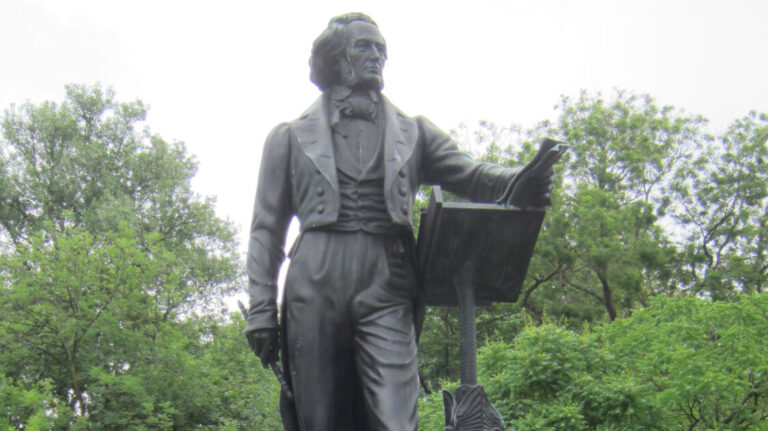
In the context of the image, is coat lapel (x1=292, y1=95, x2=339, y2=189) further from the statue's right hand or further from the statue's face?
the statue's right hand

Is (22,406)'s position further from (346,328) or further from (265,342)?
(346,328)

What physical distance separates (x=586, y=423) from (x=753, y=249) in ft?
40.5

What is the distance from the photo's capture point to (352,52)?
4.76 metres

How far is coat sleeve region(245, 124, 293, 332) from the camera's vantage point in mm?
4539

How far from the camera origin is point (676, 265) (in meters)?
26.0

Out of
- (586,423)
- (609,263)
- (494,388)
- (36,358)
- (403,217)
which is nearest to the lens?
(403,217)

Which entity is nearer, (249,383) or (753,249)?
(249,383)

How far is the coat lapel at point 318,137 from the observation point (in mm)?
4523

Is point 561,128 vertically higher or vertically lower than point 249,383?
higher

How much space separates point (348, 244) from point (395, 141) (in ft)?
2.01

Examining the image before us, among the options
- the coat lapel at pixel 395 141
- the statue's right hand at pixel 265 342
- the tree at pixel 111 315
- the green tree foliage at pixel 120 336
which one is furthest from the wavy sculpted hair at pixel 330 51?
the tree at pixel 111 315

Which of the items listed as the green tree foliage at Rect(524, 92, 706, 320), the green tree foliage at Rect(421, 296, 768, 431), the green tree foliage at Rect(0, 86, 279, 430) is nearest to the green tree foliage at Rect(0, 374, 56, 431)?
the green tree foliage at Rect(0, 86, 279, 430)

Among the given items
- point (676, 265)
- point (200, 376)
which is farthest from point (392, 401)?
point (676, 265)

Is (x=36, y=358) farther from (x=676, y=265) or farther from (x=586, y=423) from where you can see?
(x=676, y=265)
